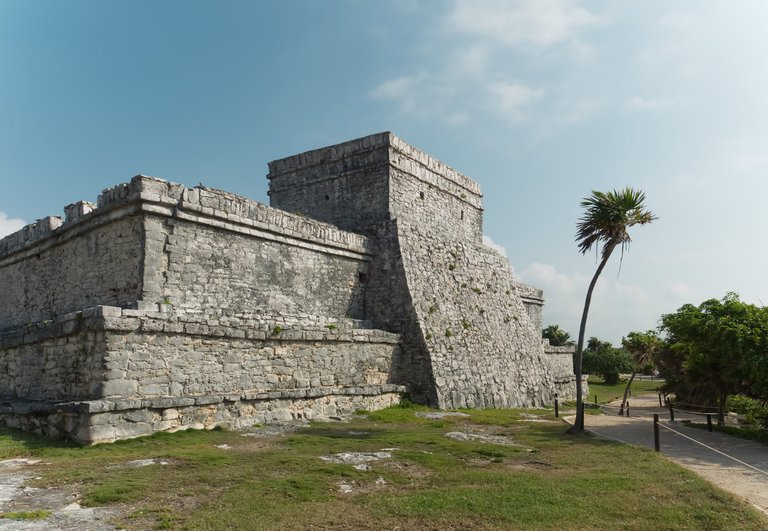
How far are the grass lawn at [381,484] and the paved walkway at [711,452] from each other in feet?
1.64

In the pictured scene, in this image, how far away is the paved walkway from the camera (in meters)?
7.77

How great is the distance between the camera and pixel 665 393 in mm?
28609

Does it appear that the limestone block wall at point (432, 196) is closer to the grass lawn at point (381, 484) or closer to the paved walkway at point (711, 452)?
the paved walkway at point (711, 452)

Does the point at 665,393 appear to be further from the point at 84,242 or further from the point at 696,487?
the point at 84,242

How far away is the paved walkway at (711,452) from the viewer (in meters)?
7.77

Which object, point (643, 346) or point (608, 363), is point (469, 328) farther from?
point (608, 363)

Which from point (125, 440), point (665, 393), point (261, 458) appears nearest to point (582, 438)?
point (261, 458)

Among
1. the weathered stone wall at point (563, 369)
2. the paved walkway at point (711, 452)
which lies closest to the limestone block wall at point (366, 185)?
the paved walkway at point (711, 452)

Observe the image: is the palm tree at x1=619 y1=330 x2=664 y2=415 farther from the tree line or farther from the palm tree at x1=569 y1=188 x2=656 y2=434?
the palm tree at x1=569 y1=188 x2=656 y2=434

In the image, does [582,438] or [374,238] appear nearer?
[582,438]

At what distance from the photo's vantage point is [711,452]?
34.1 ft

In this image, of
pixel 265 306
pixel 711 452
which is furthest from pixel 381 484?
pixel 265 306

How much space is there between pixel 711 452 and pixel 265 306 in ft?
31.3

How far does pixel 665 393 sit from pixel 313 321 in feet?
71.6
